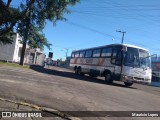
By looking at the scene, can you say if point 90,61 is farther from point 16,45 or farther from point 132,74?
point 16,45

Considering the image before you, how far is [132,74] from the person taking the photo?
936 inches

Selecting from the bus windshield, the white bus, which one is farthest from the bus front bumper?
the bus windshield

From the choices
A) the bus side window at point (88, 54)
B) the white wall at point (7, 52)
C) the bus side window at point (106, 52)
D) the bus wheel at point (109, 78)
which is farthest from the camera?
the white wall at point (7, 52)

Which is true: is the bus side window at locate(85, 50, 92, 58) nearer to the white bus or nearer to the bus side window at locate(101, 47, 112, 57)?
the bus side window at locate(101, 47, 112, 57)

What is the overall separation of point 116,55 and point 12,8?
12.7 m

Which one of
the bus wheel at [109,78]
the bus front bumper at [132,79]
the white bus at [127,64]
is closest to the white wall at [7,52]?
the white bus at [127,64]

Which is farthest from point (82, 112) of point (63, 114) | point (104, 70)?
point (104, 70)

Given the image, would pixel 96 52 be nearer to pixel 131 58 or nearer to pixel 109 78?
pixel 109 78

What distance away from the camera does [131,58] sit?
78.3ft

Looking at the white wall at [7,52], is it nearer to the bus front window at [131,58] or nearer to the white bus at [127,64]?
the white bus at [127,64]

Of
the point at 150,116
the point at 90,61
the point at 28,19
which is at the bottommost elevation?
the point at 150,116

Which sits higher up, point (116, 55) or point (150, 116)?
point (116, 55)

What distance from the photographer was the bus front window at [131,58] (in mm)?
23750

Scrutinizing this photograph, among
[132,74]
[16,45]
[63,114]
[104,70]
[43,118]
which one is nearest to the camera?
[43,118]
